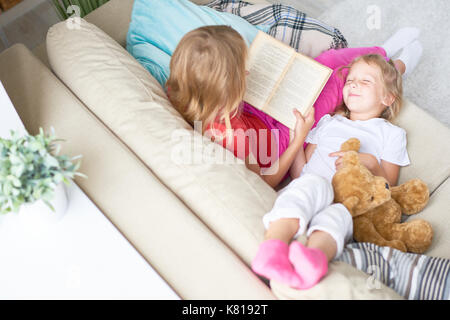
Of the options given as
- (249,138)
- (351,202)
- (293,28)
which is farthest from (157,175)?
(293,28)

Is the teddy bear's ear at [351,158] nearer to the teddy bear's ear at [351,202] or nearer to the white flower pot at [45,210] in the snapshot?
the teddy bear's ear at [351,202]

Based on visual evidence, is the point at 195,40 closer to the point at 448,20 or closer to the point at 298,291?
the point at 298,291

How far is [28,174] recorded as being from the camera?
881 millimetres

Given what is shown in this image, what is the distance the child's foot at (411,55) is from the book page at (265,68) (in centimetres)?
80

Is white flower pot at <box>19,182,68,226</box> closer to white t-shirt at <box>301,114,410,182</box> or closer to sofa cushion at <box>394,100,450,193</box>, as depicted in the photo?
white t-shirt at <box>301,114,410,182</box>

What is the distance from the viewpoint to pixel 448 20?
7.29 ft

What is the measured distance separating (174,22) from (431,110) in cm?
134

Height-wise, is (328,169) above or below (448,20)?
below

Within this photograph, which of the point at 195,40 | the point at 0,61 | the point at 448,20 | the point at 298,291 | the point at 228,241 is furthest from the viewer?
the point at 448,20

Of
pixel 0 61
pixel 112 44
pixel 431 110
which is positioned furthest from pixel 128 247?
pixel 431 110

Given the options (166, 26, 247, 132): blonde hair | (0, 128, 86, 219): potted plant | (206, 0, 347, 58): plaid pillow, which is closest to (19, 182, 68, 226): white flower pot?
(0, 128, 86, 219): potted plant

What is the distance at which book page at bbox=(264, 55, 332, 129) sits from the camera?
1430 mm

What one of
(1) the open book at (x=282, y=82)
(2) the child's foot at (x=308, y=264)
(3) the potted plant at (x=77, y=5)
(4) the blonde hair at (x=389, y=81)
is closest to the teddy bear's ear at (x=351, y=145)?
(1) the open book at (x=282, y=82)

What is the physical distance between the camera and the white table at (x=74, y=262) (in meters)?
0.90
